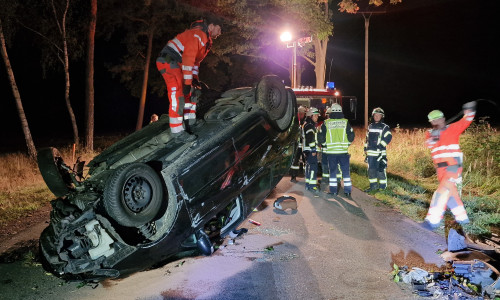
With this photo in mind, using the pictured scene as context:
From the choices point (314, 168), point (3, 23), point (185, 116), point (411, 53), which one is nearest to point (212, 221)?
point (185, 116)

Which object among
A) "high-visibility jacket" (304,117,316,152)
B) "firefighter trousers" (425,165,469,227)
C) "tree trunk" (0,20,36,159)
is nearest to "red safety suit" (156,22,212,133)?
"firefighter trousers" (425,165,469,227)

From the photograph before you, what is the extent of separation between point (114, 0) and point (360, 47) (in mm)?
33733

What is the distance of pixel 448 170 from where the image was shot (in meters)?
5.44

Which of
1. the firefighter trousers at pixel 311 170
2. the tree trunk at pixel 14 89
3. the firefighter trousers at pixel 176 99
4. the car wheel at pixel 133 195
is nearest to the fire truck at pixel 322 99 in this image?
the firefighter trousers at pixel 311 170

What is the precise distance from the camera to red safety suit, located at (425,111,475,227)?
5.32m

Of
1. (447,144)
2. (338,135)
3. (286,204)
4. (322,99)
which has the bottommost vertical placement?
(286,204)

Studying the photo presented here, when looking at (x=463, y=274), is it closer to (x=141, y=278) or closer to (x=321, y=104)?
(x=141, y=278)

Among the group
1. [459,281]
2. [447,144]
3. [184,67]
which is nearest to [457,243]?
[459,281]

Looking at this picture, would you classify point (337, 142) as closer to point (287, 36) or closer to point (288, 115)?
point (288, 115)

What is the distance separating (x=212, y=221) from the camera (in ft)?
13.9

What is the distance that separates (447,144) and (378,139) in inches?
97.1

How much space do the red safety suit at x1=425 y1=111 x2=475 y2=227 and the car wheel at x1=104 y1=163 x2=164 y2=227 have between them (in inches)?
156

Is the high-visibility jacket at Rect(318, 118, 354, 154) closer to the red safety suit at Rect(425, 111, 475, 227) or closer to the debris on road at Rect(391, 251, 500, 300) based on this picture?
the red safety suit at Rect(425, 111, 475, 227)

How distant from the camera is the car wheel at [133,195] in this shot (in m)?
3.26
